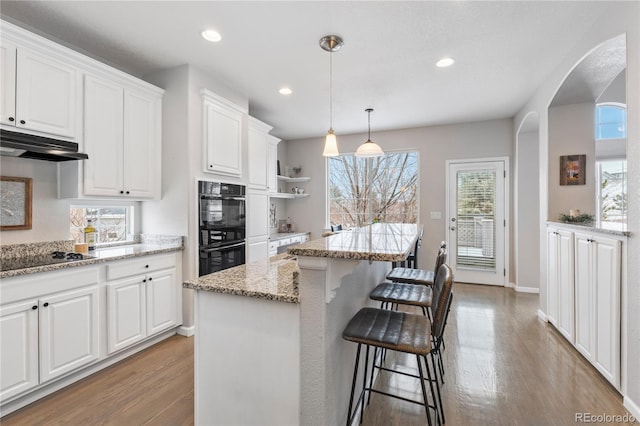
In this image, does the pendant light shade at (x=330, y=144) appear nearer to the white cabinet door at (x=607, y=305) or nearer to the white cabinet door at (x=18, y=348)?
the white cabinet door at (x=607, y=305)

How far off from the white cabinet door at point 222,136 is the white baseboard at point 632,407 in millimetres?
3768

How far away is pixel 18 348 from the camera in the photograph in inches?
72.9

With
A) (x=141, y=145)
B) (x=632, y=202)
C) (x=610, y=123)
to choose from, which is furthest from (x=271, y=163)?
(x=610, y=123)

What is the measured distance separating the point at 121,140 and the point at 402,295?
2.78 meters

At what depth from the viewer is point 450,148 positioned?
5.04 m

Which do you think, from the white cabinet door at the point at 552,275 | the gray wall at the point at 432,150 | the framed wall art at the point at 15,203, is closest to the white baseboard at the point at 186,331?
the framed wall art at the point at 15,203

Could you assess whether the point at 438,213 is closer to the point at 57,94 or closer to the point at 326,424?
the point at 326,424

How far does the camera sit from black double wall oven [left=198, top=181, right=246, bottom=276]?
10.2ft

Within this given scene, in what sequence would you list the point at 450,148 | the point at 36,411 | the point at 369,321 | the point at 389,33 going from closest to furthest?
the point at 369,321
the point at 36,411
the point at 389,33
the point at 450,148

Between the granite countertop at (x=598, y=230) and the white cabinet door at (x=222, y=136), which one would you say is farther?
the white cabinet door at (x=222, y=136)

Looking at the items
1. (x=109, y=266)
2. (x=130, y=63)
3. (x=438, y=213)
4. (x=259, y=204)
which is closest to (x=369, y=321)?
(x=109, y=266)

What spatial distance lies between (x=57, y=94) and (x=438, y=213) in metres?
5.03

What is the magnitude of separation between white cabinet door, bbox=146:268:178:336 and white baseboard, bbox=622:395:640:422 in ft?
11.7

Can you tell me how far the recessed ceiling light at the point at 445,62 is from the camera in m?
2.89
